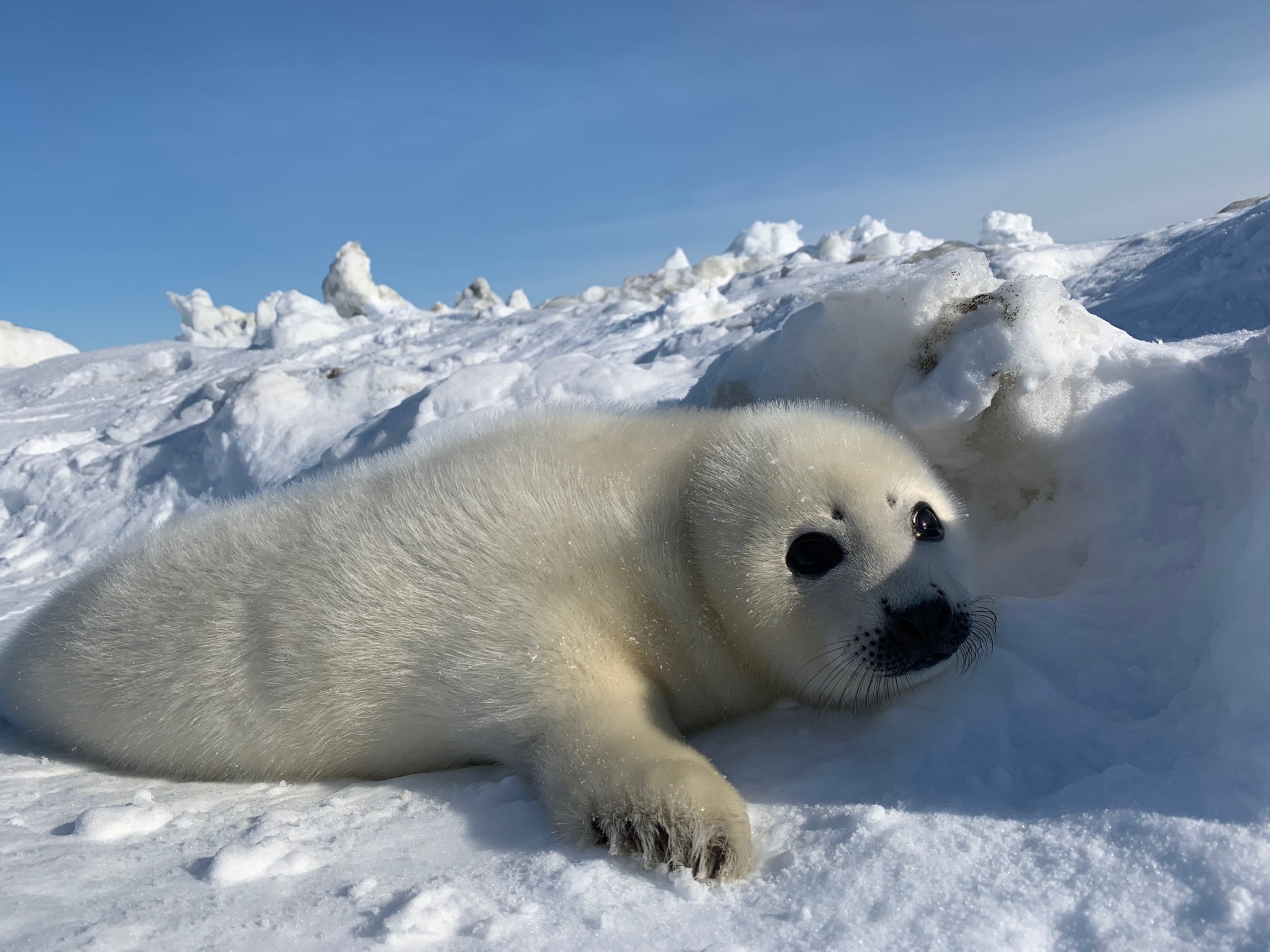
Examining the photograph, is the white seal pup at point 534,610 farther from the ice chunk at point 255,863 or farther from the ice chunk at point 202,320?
the ice chunk at point 202,320

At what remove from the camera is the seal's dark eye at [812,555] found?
6.43 feet

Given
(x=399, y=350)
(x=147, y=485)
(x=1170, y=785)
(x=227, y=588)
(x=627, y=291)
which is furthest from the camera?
(x=627, y=291)

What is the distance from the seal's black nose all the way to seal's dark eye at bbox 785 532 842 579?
0.19 m

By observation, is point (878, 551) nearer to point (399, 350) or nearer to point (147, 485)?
point (147, 485)

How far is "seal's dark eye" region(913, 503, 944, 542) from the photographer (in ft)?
6.72

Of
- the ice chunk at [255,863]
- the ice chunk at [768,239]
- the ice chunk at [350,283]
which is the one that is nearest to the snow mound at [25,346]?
the ice chunk at [350,283]

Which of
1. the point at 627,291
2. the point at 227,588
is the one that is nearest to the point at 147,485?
the point at 227,588

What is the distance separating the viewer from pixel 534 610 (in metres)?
1.95

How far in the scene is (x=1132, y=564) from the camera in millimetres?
2156

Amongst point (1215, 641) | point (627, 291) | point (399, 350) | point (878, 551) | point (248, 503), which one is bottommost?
point (1215, 641)

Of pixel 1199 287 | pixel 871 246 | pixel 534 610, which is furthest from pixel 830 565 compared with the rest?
pixel 871 246

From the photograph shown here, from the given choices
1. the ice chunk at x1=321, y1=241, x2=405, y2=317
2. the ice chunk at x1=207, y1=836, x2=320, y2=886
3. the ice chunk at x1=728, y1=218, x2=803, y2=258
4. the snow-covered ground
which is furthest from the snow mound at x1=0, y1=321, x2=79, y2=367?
the ice chunk at x1=207, y1=836, x2=320, y2=886

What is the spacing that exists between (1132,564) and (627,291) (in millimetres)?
14393

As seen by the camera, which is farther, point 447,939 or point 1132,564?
point 1132,564
